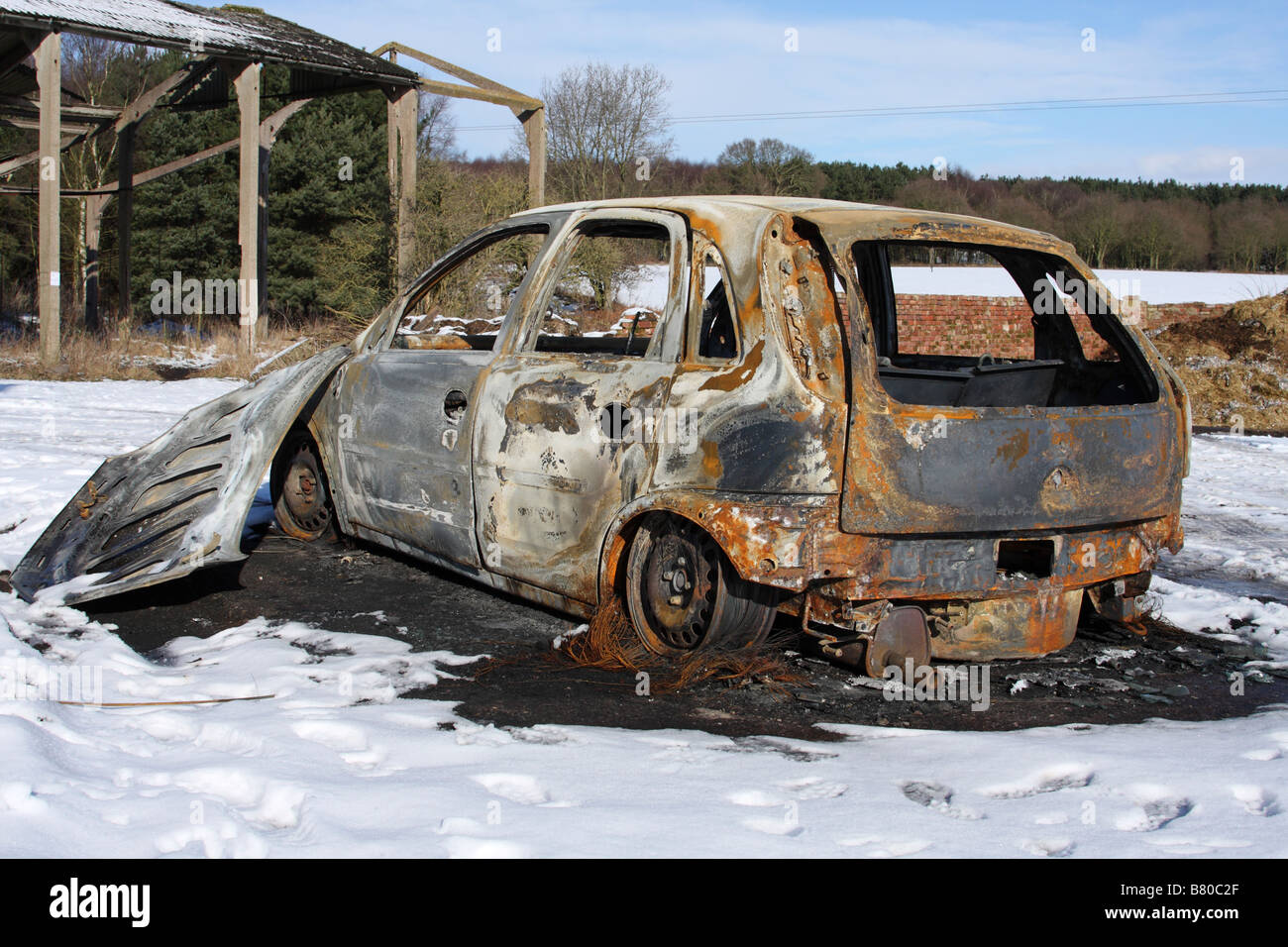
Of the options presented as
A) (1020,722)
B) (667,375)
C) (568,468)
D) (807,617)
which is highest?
(667,375)

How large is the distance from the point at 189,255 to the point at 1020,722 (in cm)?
3196

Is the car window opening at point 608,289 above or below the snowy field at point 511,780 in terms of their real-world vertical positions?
above

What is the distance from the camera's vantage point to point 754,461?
364 centimetres

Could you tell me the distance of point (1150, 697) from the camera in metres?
3.85

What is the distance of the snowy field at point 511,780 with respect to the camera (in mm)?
2527

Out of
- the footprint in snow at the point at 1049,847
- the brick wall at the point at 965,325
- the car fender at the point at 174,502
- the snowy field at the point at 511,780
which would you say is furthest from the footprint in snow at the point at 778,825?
the brick wall at the point at 965,325

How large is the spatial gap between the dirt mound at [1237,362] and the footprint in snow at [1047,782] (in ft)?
43.0

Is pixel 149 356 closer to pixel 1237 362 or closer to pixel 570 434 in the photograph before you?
pixel 570 434

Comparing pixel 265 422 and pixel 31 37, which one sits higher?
pixel 31 37

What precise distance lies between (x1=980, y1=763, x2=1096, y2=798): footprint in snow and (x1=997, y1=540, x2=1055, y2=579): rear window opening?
89 centimetres

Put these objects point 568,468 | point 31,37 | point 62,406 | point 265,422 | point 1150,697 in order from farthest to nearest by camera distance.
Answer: point 31,37 < point 62,406 < point 265,422 < point 568,468 < point 1150,697

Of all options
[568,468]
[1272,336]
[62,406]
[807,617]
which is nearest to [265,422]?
[568,468]

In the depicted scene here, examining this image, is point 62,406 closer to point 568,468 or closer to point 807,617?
point 568,468

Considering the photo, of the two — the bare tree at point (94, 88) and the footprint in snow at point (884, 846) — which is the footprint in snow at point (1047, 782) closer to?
the footprint in snow at point (884, 846)
